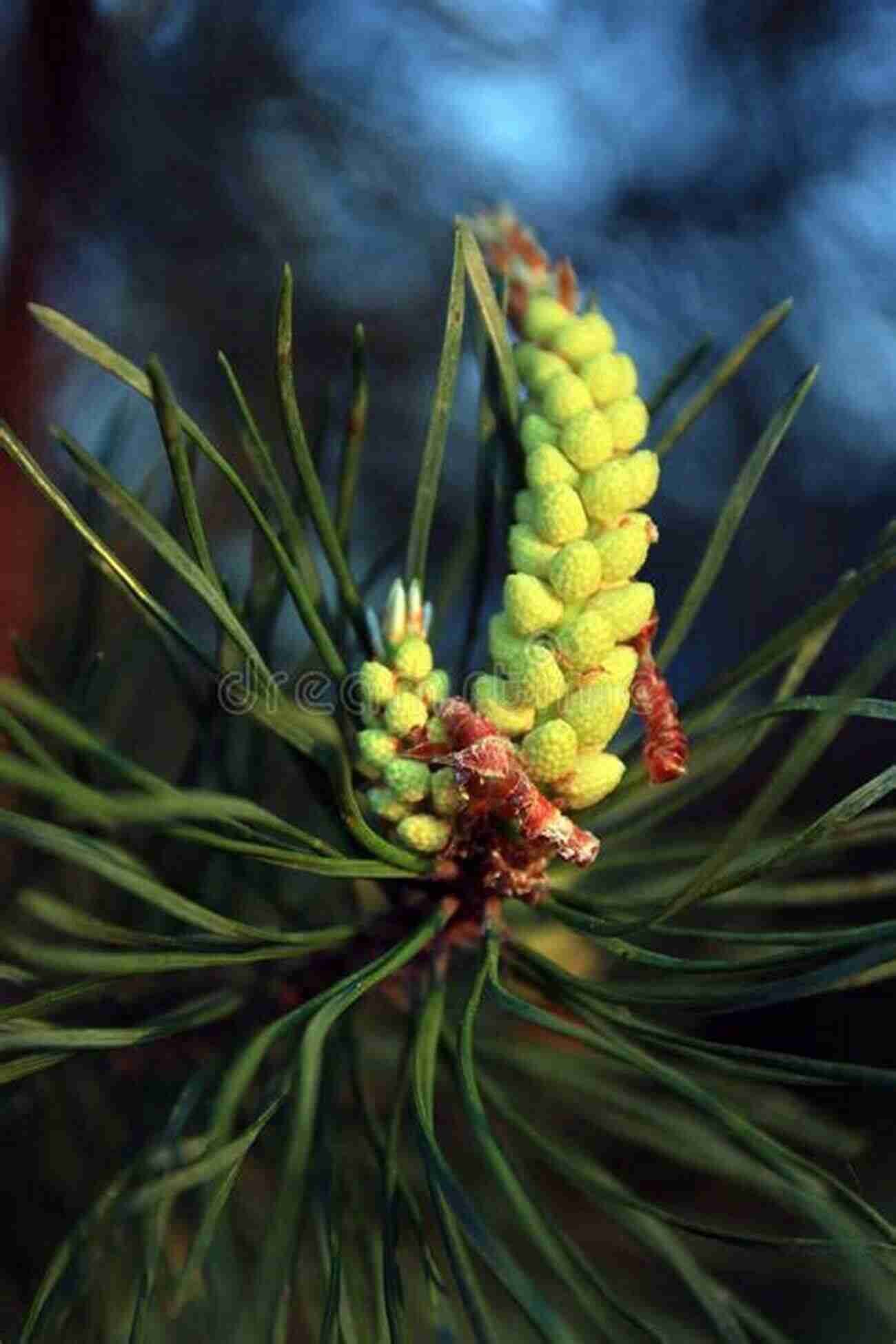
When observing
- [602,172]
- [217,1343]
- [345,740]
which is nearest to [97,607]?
[345,740]

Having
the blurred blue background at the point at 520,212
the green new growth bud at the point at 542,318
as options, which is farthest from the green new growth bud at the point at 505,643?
the blurred blue background at the point at 520,212

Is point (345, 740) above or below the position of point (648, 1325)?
above

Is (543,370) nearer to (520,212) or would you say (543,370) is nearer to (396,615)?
(396,615)

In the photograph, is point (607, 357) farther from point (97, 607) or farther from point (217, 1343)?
point (217, 1343)

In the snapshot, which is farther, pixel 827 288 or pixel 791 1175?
pixel 827 288

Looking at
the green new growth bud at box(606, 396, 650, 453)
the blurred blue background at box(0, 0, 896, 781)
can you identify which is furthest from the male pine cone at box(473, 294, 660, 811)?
the blurred blue background at box(0, 0, 896, 781)

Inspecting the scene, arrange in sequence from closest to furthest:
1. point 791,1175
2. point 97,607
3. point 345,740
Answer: point 791,1175 < point 345,740 < point 97,607

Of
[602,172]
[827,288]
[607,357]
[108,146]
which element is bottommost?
[607,357]
